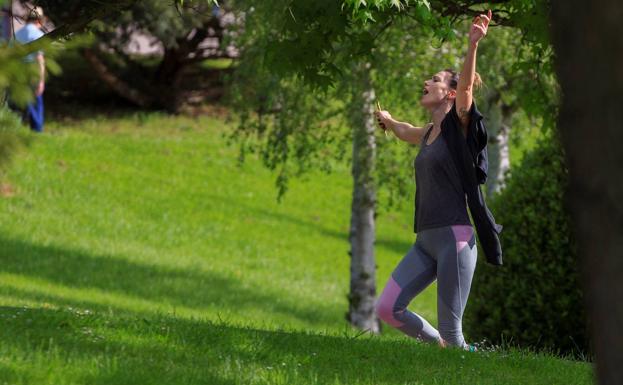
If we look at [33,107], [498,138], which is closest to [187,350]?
[498,138]

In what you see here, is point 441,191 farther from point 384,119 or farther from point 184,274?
point 184,274

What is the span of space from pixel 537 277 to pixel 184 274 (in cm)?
803

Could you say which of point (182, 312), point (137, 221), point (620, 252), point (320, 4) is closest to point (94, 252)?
point (137, 221)

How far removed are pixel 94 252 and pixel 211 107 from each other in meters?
10.1

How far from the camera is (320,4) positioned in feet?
26.7

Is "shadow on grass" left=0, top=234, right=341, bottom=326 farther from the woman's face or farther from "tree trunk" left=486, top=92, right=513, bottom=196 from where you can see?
the woman's face

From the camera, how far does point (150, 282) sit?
1630 centimetres

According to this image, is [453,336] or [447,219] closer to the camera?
[447,219]

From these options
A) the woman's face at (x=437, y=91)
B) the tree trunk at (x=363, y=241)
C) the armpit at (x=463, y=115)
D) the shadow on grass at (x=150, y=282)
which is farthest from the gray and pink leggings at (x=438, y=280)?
the tree trunk at (x=363, y=241)

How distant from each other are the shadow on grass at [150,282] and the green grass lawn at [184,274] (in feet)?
0.12

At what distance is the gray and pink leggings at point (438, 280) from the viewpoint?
22.7ft

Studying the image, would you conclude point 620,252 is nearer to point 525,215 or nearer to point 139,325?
point 139,325

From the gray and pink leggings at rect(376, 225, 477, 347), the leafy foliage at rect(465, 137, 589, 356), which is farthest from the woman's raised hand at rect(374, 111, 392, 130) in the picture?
the leafy foliage at rect(465, 137, 589, 356)

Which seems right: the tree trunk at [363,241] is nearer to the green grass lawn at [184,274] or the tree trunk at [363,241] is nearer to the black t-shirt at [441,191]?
the green grass lawn at [184,274]
